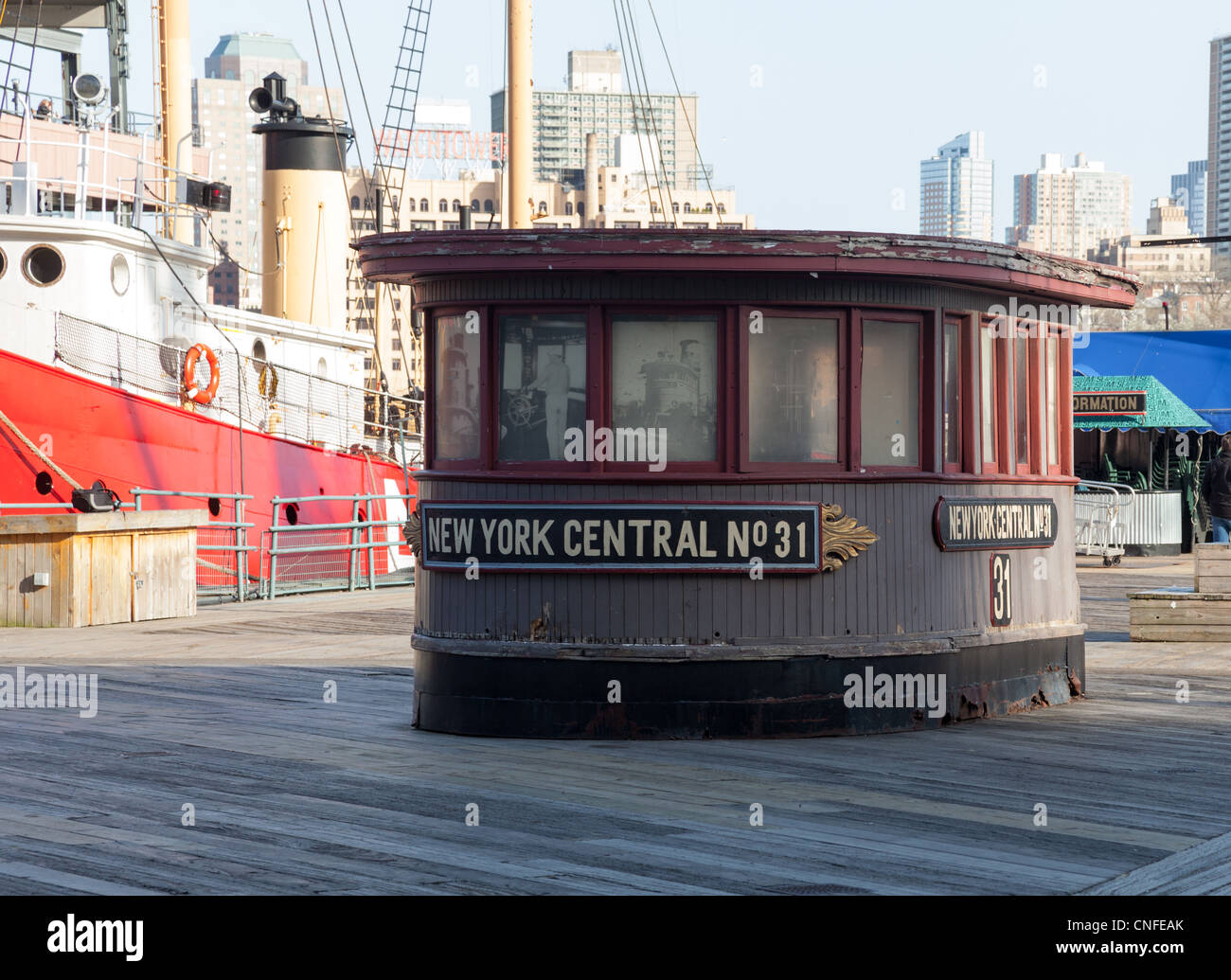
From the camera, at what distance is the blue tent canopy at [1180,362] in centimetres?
3422

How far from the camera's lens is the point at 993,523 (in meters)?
10.6

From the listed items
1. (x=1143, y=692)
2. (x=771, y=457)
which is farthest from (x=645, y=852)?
(x=1143, y=692)

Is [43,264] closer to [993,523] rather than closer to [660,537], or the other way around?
[660,537]

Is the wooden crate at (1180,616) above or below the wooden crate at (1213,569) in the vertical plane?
below

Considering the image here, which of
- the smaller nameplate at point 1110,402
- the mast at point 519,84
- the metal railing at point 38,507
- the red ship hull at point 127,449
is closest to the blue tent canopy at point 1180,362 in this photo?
the smaller nameplate at point 1110,402

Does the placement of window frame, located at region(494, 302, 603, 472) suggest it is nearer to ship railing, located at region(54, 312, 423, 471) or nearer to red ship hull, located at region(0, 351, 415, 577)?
red ship hull, located at region(0, 351, 415, 577)

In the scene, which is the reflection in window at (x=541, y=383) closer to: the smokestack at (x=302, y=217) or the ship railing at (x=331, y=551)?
the ship railing at (x=331, y=551)

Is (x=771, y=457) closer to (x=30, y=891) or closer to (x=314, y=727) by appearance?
(x=314, y=727)

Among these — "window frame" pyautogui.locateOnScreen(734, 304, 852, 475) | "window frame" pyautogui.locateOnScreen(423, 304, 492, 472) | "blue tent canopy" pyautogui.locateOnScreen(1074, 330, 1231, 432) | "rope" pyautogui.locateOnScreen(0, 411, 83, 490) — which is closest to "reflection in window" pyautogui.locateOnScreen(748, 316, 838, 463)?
"window frame" pyautogui.locateOnScreen(734, 304, 852, 475)

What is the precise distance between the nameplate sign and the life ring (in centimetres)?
1544

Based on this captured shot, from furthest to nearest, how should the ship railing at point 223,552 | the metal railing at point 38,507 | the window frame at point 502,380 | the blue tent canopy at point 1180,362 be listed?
the blue tent canopy at point 1180,362 → the ship railing at point 223,552 → the metal railing at point 38,507 → the window frame at point 502,380

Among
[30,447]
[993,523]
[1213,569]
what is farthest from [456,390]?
[30,447]

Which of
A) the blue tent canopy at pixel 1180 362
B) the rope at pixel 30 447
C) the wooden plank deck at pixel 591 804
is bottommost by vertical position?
the wooden plank deck at pixel 591 804

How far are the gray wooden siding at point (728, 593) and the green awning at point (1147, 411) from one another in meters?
21.5
